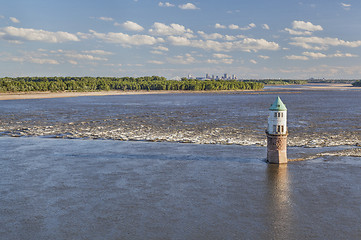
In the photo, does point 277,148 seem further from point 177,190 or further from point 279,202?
point 177,190

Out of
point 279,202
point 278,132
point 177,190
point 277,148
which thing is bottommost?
point 279,202

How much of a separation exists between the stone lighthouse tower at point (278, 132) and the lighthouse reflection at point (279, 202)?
0.96 m

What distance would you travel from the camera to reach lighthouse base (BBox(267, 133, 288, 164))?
32.2 m

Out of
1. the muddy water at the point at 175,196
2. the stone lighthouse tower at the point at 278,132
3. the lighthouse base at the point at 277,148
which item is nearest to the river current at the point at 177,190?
the muddy water at the point at 175,196

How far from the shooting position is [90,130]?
56.0 m

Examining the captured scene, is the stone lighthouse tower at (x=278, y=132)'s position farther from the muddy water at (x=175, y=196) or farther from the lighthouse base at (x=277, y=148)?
the muddy water at (x=175, y=196)

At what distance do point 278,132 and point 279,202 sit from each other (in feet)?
33.6

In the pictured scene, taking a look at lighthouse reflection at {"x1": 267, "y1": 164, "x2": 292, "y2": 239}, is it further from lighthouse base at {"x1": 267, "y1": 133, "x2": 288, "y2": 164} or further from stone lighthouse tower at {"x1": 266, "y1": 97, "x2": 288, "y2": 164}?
stone lighthouse tower at {"x1": 266, "y1": 97, "x2": 288, "y2": 164}

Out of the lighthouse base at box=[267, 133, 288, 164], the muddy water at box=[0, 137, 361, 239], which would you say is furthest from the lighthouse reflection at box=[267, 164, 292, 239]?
the lighthouse base at box=[267, 133, 288, 164]

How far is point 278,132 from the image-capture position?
1268 inches

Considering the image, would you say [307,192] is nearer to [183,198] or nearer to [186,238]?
[183,198]

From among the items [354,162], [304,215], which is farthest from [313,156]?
[304,215]

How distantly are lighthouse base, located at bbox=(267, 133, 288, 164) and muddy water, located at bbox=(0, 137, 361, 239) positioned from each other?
1127 mm

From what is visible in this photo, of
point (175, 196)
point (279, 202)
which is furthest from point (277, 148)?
point (175, 196)
